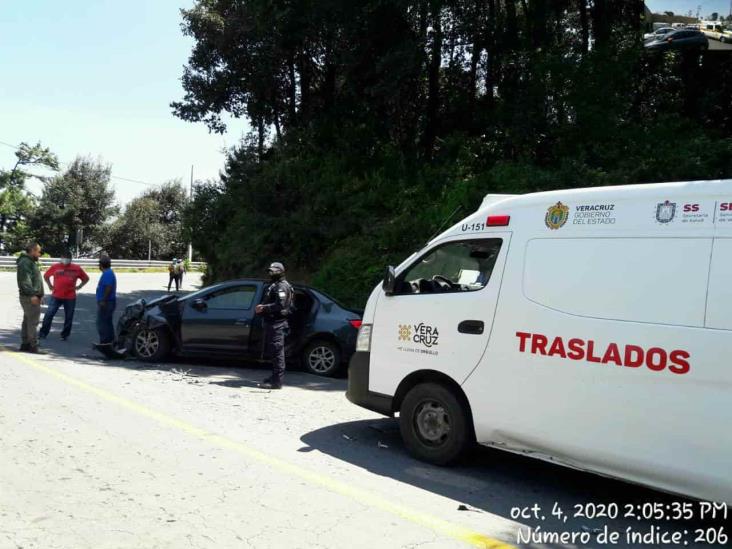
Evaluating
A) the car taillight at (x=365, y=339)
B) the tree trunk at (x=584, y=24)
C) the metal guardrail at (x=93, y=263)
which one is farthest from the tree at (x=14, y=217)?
the car taillight at (x=365, y=339)

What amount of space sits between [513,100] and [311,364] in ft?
40.8

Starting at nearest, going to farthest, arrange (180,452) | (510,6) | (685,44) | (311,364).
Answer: (180,452) < (311,364) < (685,44) < (510,6)

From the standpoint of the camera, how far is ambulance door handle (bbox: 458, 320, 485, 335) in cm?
531

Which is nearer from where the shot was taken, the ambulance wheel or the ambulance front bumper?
the ambulance wheel

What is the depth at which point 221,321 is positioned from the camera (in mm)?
10203

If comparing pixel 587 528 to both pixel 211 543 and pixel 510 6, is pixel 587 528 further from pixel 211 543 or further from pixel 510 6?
pixel 510 6

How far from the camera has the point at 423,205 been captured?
694 inches

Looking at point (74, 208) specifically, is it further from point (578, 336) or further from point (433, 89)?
point (578, 336)

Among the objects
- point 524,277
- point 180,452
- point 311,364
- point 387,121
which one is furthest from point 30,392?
point 387,121

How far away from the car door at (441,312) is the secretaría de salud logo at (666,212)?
121cm

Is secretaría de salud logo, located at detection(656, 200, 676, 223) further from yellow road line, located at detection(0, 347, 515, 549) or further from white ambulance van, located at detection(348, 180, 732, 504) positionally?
yellow road line, located at detection(0, 347, 515, 549)

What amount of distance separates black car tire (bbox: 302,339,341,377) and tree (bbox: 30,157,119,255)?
46440 mm

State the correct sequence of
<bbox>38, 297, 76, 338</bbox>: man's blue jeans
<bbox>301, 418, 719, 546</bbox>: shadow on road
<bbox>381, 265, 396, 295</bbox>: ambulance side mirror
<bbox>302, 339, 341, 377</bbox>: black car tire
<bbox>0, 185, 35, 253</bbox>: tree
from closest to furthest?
1. <bbox>301, 418, 719, 546</bbox>: shadow on road
2. <bbox>381, 265, 396, 295</bbox>: ambulance side mirror
3. <bbox>302, 339, 341, 377</bbox>: black car tire
4. <bbox>38, 297, 76, 338</bbox>: man's blue jeans
5. <bbox>0, 185, 35, 253</bbox>: tree

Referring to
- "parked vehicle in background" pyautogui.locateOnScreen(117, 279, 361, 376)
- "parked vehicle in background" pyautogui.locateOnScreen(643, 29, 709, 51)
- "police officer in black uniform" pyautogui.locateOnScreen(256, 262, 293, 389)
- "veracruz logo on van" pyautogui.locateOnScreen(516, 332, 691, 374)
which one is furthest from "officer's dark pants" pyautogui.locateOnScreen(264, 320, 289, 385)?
"parked vehicle in background" pyautogui.locateOnScreen(643, 29, 709, 51)
